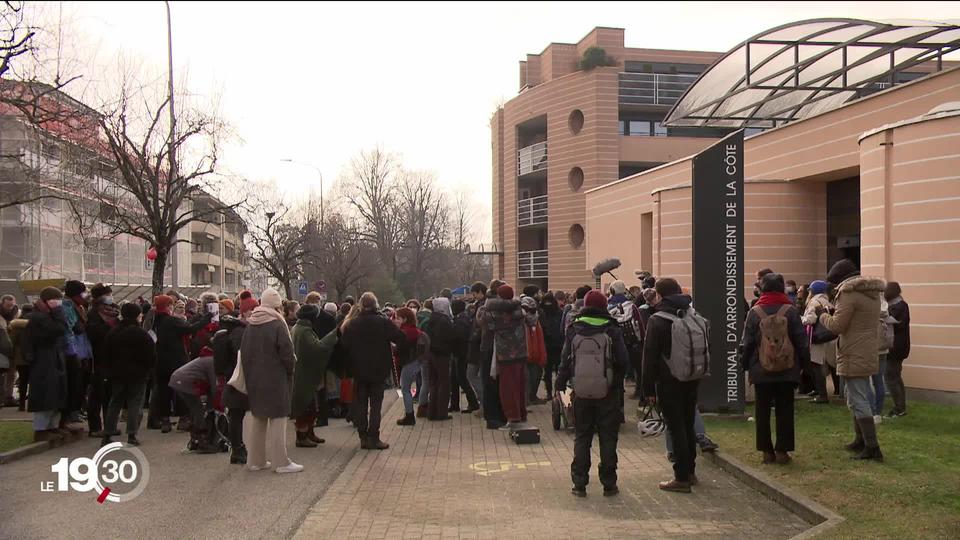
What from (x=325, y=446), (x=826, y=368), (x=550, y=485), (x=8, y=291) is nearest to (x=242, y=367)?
(x=325, y=446)

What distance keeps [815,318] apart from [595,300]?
4.67 metres

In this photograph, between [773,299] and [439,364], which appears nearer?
[773,299]

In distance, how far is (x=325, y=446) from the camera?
10758 mm

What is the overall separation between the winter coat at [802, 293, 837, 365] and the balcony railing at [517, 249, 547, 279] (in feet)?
109

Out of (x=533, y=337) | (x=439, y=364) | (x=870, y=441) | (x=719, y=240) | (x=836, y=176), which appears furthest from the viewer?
(x=836, y=176)

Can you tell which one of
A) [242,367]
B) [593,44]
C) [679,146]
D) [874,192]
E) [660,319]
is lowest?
[242,367]

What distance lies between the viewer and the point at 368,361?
1047 cm

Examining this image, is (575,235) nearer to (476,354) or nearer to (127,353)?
(476,354)

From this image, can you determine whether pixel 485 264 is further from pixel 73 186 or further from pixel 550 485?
pixel 550 485

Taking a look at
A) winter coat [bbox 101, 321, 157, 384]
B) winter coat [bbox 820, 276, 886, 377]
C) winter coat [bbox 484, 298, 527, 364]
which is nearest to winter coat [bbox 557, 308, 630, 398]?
winter coat [bbox 820, 276, 886, 377]

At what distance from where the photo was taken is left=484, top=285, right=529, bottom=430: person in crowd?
1138cm

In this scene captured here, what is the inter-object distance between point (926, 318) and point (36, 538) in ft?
37.4

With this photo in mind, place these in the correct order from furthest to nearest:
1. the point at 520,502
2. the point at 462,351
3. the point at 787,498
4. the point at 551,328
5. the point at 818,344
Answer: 1. the point at 551,328
2. the point at 462,351
3. the point at 818,344
4. the point at 520,502
5. the point at 787,498

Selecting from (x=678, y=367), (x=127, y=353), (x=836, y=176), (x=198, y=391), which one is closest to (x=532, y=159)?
(x=836, y=176)
